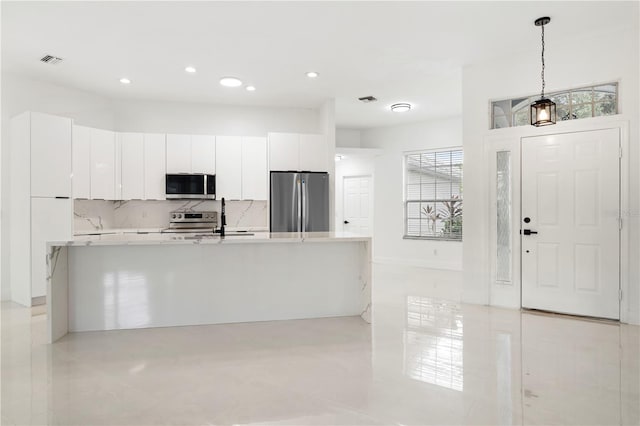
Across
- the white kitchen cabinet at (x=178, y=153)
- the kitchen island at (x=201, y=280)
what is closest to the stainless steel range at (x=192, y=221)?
the white kitchen cabinet at (x=178, y=153)

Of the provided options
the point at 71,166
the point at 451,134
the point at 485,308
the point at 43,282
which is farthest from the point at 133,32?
the point at 451,134

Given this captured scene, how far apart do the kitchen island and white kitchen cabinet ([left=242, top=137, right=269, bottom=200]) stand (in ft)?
8.18

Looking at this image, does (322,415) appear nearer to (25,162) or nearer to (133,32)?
(133,32)

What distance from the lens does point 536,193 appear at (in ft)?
14.1

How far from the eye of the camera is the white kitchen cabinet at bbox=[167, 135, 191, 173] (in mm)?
5887

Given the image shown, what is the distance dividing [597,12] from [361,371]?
3.85 m

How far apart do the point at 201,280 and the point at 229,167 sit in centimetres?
279

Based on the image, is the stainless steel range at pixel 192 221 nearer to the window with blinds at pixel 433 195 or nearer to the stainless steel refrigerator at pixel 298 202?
the stainless steel refrigerator at pixel 298 202

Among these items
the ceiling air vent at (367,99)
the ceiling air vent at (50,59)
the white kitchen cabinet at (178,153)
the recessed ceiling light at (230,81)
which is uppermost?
the ceiling air vent at (367,99)

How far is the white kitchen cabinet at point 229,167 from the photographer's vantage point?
20.0 feet

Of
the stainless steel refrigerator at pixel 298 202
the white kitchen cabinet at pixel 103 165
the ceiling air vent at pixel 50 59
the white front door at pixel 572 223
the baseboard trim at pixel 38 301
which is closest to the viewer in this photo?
the white front door at pixel 572 223

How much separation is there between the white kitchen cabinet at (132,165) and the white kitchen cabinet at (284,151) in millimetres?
1970

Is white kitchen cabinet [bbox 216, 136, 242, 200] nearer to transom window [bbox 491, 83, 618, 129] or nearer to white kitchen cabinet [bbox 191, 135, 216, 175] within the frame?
white kitchen cabinet [bbox 191, 135, 216, 175]

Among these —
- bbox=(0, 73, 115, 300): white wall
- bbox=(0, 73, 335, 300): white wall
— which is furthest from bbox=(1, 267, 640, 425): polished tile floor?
bbox=(0, 73, 335, 300): white wall
